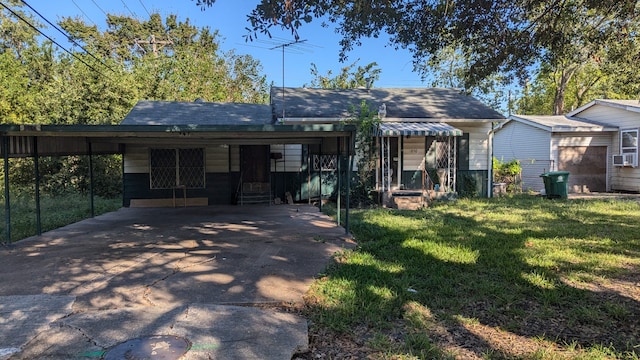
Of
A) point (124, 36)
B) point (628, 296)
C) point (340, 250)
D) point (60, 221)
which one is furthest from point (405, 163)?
point (124, 36)

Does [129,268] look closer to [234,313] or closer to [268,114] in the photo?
[234,313]

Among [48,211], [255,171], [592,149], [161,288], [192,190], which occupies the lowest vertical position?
[161,288]

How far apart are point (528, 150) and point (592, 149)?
7.50ft

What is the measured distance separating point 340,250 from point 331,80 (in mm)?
23943

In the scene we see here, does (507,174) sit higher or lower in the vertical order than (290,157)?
lower

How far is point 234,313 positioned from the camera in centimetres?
394

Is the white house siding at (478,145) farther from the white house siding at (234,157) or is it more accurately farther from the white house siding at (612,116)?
the white house siding at (234,157)

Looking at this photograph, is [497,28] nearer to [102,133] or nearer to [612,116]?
[102,133]

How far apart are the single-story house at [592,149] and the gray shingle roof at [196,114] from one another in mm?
11075

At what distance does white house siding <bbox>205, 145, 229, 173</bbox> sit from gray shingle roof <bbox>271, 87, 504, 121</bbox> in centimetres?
201

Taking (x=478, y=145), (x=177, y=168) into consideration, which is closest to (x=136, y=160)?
(x=177, y=168)

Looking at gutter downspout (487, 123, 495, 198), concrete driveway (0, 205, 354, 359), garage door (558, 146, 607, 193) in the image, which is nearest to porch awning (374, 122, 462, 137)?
gutter downspout (487, 123, 495, 198)

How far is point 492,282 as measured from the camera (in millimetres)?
4867

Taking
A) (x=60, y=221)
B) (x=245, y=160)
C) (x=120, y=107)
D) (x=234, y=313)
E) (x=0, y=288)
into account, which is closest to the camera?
(x=234, y=313)
